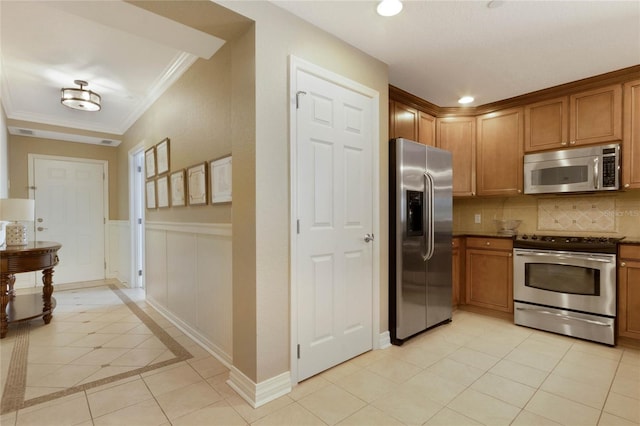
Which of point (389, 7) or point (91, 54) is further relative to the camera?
point (91, 54)

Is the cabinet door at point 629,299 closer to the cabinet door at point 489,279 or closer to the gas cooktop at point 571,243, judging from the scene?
the gas cooktop at point 571,243

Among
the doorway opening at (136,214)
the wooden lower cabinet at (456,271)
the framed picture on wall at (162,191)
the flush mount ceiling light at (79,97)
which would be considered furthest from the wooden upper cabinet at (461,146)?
the doorway opening at (136,214)

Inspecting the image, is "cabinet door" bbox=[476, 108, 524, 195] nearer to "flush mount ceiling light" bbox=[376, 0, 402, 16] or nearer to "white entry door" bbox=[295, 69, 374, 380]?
"white entry door" bbox=[295, 69, 374, 380]

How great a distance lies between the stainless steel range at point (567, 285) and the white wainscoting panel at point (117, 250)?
567cm

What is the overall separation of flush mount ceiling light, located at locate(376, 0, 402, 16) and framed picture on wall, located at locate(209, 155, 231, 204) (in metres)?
1.45

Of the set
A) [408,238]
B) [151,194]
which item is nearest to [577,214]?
[408,238]

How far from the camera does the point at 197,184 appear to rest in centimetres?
279

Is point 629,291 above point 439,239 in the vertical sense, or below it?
below

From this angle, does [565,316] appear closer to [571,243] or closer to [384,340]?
[571,243]

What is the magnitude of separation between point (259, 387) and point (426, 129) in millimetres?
3267

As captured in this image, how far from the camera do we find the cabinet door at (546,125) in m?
3.21

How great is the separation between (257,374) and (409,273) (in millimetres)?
1570

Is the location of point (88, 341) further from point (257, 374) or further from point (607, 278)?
point (607, 278)

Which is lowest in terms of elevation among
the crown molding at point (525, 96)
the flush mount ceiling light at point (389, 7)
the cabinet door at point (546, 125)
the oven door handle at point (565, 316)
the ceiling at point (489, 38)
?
the oven door handle at point (565, 316)
